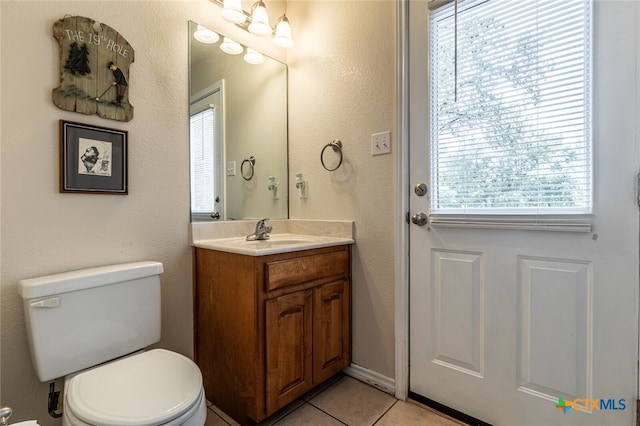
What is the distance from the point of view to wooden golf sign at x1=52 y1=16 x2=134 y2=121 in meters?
1.20

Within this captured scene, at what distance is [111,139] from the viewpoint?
4.36 feet

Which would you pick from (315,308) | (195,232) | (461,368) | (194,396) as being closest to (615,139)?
(461,368)

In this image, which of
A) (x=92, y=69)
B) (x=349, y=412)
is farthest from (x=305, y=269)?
(x=92, y=69)

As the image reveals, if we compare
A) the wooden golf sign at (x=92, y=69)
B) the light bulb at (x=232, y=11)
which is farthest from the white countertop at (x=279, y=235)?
the light bulb at (x=232, y=11)

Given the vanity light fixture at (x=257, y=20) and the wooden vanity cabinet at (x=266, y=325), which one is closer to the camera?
the wooden vanity cabinet at (x=266, y=325)

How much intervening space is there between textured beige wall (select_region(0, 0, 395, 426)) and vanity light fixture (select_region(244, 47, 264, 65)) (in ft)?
0.18

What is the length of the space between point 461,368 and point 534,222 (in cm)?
73

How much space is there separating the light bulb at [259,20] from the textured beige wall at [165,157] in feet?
0.35

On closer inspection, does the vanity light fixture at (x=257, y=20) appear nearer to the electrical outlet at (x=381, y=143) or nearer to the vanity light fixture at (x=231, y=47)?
the vanity light fixture at (x=231, y=47)

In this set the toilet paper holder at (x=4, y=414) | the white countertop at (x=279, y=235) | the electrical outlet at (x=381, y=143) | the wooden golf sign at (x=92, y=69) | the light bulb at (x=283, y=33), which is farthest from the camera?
the light bulb at (x=283, y=33)

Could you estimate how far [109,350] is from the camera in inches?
46.8

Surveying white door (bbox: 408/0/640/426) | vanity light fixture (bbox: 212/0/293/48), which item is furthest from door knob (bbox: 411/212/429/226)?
vanity light fixture (bbox: 212/0/293/48)

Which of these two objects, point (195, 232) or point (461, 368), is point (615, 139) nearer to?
point (461, 368)

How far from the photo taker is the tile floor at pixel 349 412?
1.38 meters
